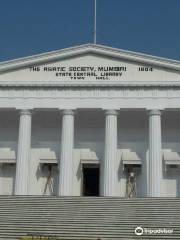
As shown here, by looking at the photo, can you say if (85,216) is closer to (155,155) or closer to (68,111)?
(155,155)

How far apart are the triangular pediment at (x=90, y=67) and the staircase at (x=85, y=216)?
8.64m

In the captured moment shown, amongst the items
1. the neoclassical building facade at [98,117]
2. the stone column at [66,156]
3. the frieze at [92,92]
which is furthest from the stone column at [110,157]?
the stone column at [66,156]

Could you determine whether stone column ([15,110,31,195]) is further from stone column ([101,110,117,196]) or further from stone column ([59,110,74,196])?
stone column ([101,110,117,196])

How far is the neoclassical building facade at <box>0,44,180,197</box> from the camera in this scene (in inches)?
1282

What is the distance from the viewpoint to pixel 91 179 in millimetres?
36281

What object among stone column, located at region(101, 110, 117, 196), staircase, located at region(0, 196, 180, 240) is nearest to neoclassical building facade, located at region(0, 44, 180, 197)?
stone column, located at region(101, 110, 117, 196)

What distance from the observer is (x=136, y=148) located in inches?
1411

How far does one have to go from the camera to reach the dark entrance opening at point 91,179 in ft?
118

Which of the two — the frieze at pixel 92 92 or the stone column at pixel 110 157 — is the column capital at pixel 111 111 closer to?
the stone column at pixel 110 157

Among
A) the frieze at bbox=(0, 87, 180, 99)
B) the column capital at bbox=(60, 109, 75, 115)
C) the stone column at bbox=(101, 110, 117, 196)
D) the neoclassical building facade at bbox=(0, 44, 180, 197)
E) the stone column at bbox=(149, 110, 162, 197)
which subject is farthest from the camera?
the column capital at bbox=(60, 109, 75, 115)

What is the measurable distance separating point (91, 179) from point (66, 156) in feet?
14.7

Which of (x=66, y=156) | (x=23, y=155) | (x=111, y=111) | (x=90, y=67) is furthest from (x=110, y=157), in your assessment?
(x=90, y=67)

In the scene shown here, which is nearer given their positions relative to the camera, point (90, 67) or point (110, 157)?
point (110, 157)

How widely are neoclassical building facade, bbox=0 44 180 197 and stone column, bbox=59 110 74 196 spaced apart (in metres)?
0.06
